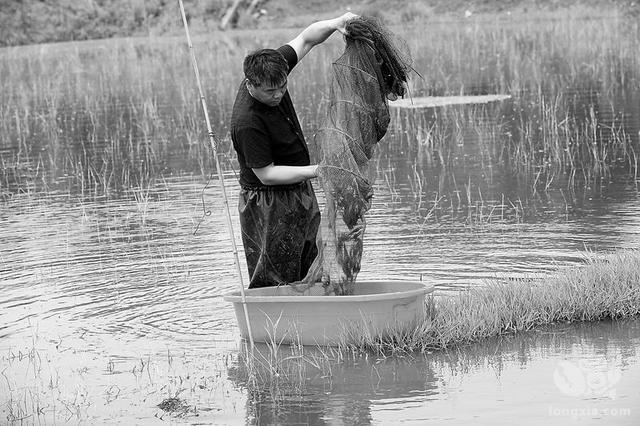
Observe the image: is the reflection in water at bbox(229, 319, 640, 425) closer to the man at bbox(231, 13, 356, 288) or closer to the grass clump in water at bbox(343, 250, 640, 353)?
the grass clump in water at bbox(343, 250, 640, 353)

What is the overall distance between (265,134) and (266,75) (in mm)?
372

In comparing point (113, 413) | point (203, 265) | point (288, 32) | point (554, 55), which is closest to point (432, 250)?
point (203, 265)

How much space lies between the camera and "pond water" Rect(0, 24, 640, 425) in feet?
18.5

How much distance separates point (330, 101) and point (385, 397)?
1.85 m

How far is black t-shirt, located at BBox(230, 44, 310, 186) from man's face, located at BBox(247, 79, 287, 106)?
0.31 ft

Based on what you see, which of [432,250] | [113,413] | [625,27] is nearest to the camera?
[113,413]

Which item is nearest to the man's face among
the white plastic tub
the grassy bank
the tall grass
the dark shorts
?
the dark shorts

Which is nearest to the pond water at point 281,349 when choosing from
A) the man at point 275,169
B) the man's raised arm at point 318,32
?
the man at point 275,169

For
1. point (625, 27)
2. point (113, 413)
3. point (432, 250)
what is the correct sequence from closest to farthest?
point (113, 413) < point (432, 250) < point (625, 27)

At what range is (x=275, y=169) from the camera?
643cm

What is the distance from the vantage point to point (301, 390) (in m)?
5.85

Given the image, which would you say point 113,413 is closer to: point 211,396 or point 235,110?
point 211,396

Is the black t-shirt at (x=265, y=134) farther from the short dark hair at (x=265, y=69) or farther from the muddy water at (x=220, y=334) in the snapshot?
the muddy water at (x=220, y=334)

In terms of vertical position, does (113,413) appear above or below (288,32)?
below
